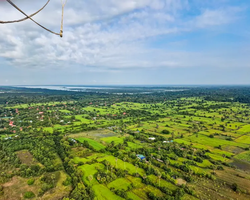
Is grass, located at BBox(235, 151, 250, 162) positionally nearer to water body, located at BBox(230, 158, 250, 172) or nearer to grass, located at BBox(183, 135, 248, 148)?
water body, located at BBox(230, 158, 250, 172)

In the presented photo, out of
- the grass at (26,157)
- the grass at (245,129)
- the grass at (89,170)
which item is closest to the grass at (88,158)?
the grass at (89,170)

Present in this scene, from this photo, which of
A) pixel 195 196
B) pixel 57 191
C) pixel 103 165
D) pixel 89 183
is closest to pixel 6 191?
pixel 57 191

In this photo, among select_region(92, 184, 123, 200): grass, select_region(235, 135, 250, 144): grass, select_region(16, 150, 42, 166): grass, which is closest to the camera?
select_region(92, 184, 123, 200): grass

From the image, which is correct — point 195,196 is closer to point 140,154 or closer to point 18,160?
point 140,154

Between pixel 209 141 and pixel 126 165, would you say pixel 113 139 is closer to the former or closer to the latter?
pixel 126 165

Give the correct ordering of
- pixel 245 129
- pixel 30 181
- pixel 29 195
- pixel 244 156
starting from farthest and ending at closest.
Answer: pixel 245 129
pixel 244 156
pixel 30 181
pixel 29 195

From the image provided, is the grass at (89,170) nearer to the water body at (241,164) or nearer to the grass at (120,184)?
the grass at (120,184)

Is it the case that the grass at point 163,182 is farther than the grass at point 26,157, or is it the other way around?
the grass at point 26,157

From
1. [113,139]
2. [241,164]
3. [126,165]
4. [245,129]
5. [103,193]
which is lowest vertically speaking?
[241,164]

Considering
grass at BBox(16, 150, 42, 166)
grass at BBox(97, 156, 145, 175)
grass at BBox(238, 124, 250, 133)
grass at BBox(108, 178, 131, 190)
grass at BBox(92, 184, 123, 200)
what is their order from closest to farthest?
grass at BBox(92, 184, 123, 200) < grass at BBox(108, 178, 131, 190) < grass at BBox(97, 156, 145, 175) < grass at BBox(16, 150, 42, 166) < grass at BBox(238, 124, 250, 133)

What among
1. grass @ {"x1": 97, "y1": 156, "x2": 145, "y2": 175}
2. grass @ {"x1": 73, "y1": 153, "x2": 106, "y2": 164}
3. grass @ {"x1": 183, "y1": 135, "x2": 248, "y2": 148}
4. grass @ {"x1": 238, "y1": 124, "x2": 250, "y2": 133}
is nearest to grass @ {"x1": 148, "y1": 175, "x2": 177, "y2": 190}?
grass @ {"x1": 97, "y1": 156, "x2": 145, "y2": 175}

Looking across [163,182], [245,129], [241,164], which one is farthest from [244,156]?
[245,129]

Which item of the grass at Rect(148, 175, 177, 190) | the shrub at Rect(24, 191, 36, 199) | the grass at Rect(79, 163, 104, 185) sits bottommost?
the shrub at Rect(24, 191, 36, 199)
